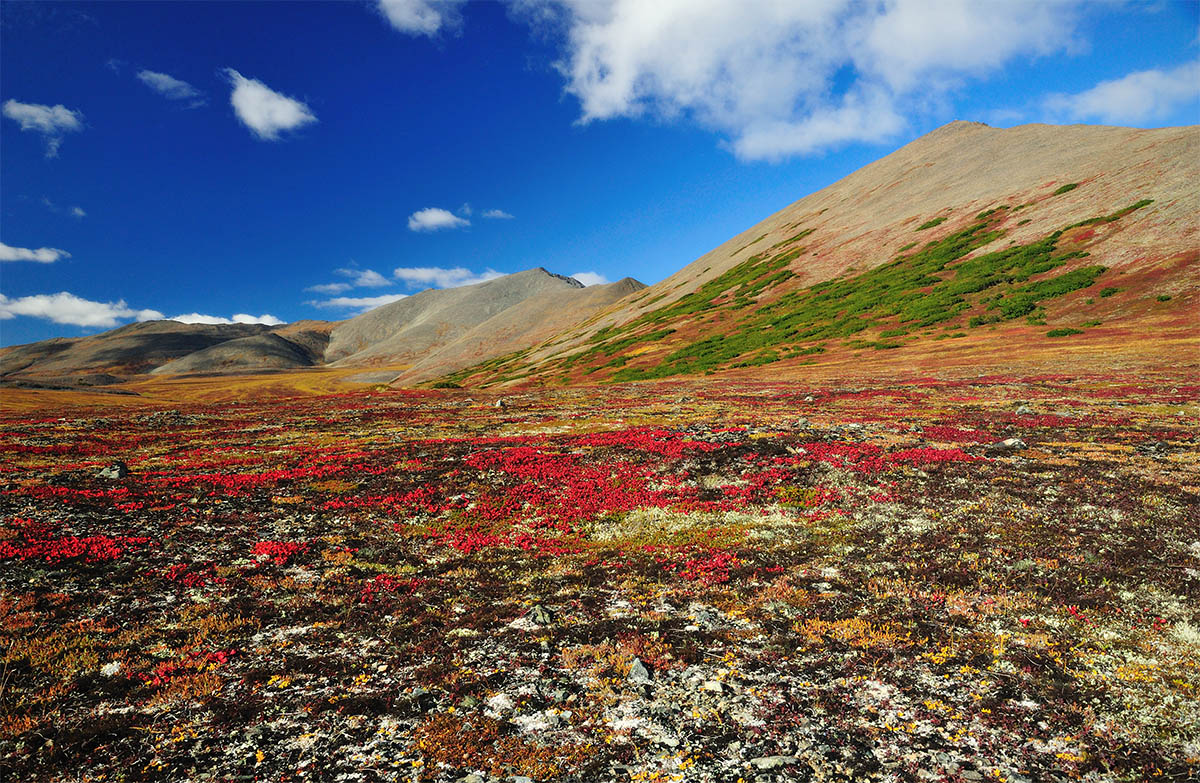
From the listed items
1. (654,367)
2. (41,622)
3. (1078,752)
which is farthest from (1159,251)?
(41,622)

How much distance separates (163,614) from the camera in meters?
10.2

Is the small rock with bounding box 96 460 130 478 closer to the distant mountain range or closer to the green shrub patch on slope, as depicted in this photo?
the distant mountain range

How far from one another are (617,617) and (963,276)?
110 meters

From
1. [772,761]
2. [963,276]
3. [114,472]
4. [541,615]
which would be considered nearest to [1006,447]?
[772,761]

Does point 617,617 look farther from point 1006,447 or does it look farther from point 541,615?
point 1006,447

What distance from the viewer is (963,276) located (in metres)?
94.2

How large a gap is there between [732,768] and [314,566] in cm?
1092

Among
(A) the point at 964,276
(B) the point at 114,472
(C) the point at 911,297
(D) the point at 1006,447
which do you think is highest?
(A) the point at 964,276

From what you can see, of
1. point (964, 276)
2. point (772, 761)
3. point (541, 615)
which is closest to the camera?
point (772, 761)

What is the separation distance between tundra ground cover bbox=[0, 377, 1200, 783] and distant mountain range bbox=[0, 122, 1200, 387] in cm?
5141

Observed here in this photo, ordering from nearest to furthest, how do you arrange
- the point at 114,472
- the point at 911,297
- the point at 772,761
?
1. the point at 772,761
2. the point at 114,472
3. the point at 911,297

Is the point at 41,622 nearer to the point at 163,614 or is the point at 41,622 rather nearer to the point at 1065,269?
the point at 163,614

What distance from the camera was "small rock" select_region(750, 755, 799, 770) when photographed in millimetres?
6672

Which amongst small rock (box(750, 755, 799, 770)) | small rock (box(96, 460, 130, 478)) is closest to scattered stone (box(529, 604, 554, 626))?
small rock (box(750, 755, 799, 770))
